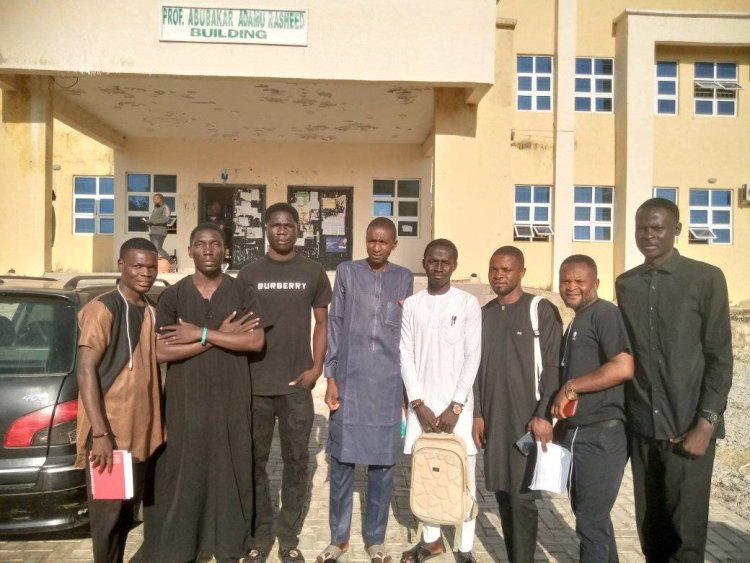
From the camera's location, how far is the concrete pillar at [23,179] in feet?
32.5

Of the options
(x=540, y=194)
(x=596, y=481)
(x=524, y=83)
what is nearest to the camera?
(x=596, y=481)

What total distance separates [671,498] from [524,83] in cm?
1372

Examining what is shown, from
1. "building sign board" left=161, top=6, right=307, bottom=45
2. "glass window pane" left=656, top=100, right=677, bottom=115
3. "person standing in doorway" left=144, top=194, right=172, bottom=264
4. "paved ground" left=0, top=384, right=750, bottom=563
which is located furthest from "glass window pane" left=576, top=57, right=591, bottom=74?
"paved ground" left=0, top=384, right=750, bottom=563

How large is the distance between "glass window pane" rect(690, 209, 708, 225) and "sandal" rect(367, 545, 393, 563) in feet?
48.5

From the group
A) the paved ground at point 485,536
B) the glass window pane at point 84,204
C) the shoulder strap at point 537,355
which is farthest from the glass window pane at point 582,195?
the shoulder strap at point 537,355

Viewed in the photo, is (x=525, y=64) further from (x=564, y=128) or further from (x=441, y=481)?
(x=441, y=481)

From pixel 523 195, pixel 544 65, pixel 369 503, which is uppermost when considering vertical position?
pixel 544 65

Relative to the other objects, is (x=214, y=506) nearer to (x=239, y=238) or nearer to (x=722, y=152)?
(x=239, y=238)

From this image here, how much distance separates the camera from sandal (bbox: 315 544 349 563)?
3531 mm

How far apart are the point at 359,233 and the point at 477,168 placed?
5494mm

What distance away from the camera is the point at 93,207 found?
623 inches

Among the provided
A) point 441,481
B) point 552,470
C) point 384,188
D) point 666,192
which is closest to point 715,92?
point 666,192

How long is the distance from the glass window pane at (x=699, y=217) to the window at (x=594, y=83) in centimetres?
344

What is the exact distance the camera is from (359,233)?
15.2m
